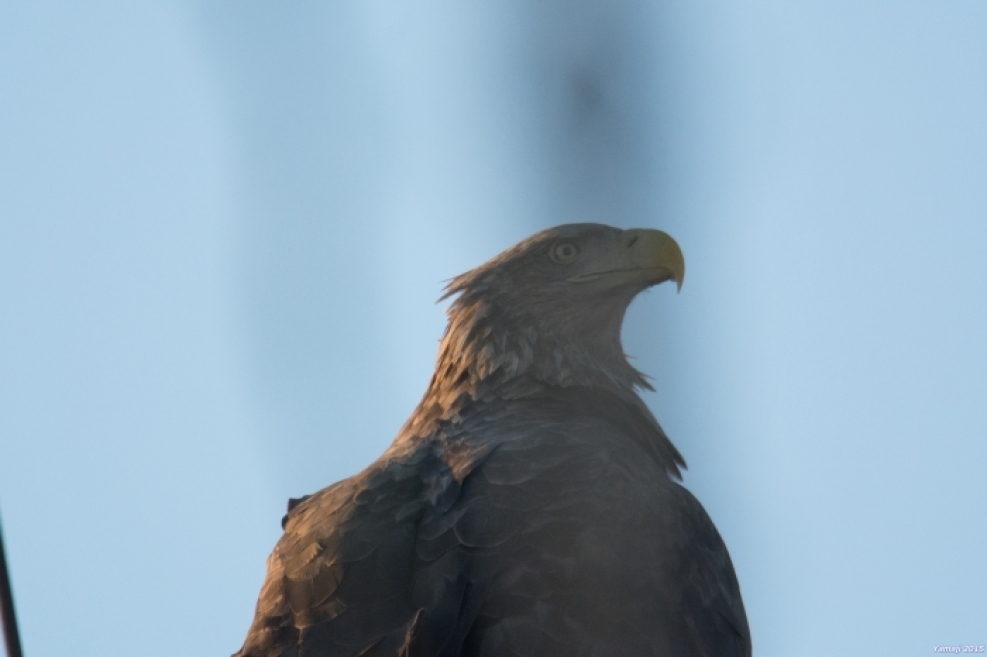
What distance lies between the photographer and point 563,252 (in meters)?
7.64

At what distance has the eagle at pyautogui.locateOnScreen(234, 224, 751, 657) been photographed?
4656 mm

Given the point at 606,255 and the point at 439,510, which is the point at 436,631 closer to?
the point at 439,510

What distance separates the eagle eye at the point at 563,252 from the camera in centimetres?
762

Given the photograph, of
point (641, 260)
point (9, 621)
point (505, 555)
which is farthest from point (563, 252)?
point (9, 621)

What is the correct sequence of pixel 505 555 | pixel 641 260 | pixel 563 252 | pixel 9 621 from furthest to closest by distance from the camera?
pixel 563 252, pixel 641 260, pixel 505 555, pixel 9 621

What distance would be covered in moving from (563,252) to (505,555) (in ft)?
10.3

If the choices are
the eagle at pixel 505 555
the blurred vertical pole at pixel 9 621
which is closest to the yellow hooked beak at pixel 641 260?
the eagle at pixel 505 555

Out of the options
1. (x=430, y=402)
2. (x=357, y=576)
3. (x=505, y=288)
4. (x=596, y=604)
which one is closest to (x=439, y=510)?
(x=357, y=576)

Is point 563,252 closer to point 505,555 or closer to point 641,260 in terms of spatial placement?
point 641,260

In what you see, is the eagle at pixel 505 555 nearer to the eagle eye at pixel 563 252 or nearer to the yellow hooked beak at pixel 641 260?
the yellow hooked beak at pixel 641 260

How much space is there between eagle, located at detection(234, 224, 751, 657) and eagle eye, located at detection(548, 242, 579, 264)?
0.87 meters

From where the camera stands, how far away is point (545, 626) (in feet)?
15.0

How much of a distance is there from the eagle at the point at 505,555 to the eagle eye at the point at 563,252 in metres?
0.87

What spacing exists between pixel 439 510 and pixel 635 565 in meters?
0.84
